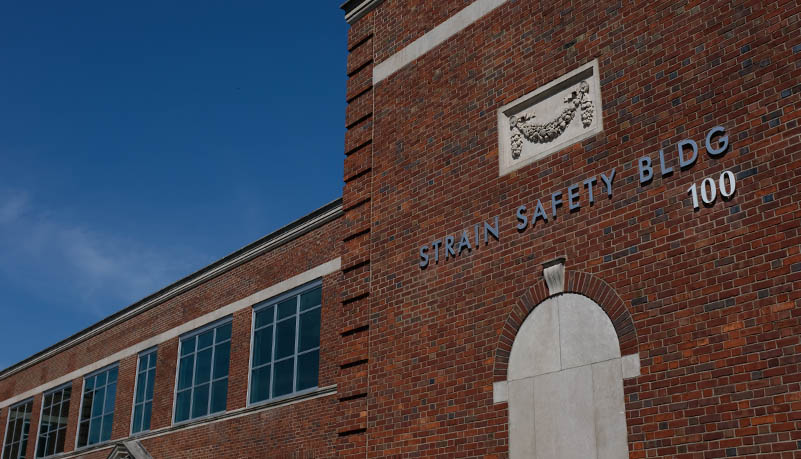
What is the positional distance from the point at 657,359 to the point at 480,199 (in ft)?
10.4

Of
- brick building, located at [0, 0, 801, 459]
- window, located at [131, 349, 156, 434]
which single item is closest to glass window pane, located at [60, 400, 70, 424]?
window, located at [131, 349, 156, 434]

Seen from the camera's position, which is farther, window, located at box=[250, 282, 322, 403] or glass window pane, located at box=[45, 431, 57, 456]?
glass window pane, located at box=[45, 431, 57, 456]

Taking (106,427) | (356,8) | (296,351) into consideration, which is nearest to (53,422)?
(106,427)

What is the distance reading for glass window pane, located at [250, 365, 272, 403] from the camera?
59.8 feet

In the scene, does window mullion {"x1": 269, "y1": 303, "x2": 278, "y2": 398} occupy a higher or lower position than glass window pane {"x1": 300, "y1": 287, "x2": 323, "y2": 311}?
lower

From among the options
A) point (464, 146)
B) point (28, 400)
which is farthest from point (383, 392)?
point (28, 400)

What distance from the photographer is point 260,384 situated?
1845 centimetres

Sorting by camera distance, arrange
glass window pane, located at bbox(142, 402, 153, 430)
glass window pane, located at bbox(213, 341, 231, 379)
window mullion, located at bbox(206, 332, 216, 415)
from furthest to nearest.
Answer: glass window pane, located at bbox(142, 402, 153, 430) < window mullion, located at bbox(206, 332, 216, 415) < glass window pane, located at bbox(213, 341, 231, 379)

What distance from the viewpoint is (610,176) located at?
959cm

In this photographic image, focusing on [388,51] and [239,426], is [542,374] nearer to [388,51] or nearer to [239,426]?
[388,51]

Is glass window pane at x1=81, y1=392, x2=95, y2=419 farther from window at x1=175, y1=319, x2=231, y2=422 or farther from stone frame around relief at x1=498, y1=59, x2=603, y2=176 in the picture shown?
stone frame around relief at x1=498, y1=59, x2=603, y2=176

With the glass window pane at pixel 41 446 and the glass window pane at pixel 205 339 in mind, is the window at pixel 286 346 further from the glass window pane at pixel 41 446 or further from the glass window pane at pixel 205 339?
the glass window pane at pixel 41 446

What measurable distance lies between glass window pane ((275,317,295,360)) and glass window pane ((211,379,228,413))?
6.43 ft

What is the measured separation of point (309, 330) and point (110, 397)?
934 cm
